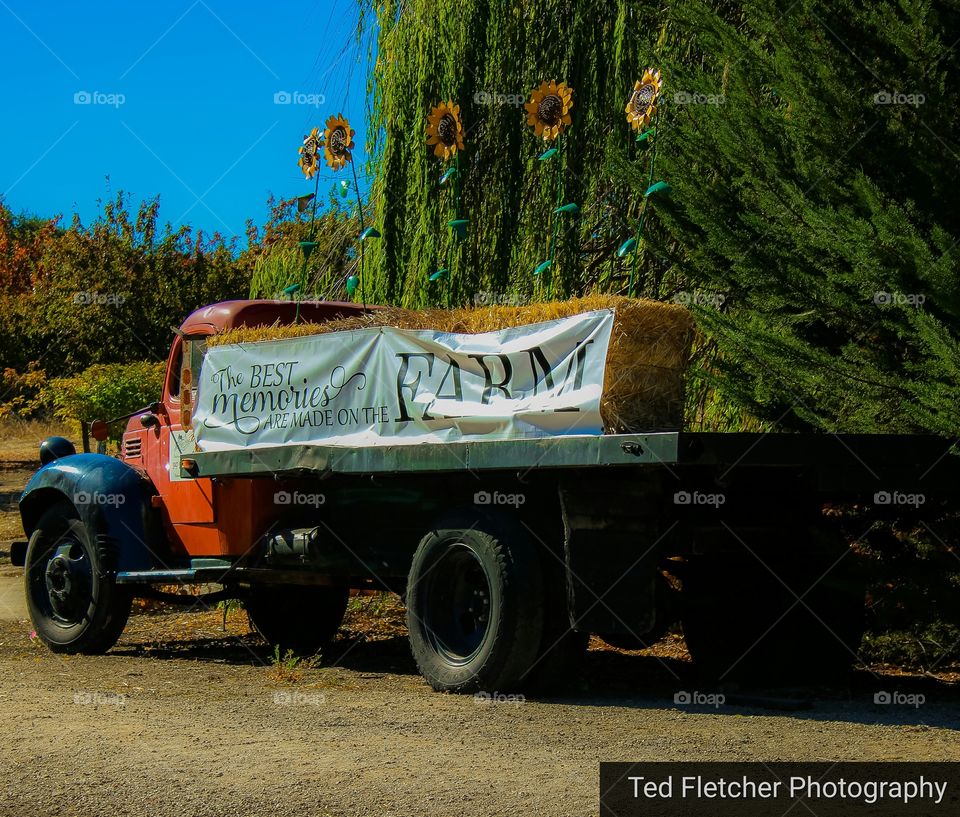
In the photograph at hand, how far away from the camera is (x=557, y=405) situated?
797 cm

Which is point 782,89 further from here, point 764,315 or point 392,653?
point 392,653

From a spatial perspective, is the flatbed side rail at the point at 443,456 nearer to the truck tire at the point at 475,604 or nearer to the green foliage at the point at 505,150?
the truck tire at the point at 475,604

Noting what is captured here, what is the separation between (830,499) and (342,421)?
10.4ft

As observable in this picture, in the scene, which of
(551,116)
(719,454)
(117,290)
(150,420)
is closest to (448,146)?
(551,116)

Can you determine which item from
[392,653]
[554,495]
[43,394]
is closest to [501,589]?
[554,495]

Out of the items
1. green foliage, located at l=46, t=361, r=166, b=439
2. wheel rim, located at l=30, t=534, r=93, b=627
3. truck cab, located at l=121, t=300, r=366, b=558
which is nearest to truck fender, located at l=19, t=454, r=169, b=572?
truck cab, located at l=121, t=300, r=366, b=558

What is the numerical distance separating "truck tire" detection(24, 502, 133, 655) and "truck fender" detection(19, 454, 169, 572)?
0.35 feet

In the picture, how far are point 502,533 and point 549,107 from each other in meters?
5.05

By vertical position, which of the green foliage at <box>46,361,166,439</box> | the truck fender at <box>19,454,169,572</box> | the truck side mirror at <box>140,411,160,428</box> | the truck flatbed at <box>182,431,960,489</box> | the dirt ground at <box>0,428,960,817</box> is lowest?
the dirt ground at <box>0,428,960,817</box>

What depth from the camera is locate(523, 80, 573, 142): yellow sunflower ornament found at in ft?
39.1

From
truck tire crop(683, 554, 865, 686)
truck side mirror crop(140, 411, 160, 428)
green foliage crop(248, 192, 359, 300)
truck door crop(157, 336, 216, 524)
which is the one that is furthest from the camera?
green foliage crop(248, 192, 359, 300)

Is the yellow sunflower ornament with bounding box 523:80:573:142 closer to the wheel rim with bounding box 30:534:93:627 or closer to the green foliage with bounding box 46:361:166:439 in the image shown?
the wheel rim with bounding box 30:534:93:627

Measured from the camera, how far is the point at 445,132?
12773 millimetres

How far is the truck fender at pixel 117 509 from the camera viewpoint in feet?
35.1
